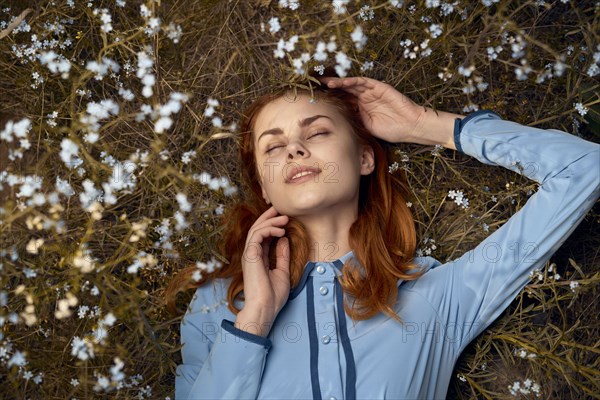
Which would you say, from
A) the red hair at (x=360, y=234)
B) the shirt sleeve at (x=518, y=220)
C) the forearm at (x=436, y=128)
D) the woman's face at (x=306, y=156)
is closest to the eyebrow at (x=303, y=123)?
the woman's face at (x=306, y=156)

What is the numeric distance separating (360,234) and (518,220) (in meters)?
0.55

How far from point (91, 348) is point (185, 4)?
160cm

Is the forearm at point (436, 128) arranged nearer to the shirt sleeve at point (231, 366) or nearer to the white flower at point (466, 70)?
the white flower at point (466, 70)

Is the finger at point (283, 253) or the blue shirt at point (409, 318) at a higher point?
the finger at point (283, 253)

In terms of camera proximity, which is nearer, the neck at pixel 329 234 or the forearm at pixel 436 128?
the neck at pixel 329 234

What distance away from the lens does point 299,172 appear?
2238 millimetres

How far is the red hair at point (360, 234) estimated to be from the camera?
2.31 meters

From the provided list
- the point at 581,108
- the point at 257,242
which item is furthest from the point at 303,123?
the point at 581,108

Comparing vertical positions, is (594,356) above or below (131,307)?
below

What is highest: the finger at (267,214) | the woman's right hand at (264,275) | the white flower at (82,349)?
the white flower at (82,349)

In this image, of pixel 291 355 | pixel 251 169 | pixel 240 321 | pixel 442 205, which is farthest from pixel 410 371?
pixel 251 169

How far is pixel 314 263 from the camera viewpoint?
2.37 m

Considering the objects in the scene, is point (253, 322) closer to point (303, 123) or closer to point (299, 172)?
point (299, 172)

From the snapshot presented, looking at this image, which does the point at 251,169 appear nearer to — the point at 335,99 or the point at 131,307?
the point at 335,99
